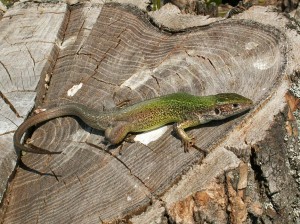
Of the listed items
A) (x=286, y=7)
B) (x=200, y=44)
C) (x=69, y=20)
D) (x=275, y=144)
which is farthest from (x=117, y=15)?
(x=286, y=7)

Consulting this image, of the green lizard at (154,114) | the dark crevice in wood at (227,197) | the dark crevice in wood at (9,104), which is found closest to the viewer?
the dark crevice in wood at (227,197)

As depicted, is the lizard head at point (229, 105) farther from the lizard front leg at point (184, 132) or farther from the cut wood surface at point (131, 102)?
the lizard front leg at point (184, 132)

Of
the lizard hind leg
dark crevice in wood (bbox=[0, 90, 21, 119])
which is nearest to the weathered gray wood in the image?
dark crevice in wood (bbox=[0, 90, 21, 119])

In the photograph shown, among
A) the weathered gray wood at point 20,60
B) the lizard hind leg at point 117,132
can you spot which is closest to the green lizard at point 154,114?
the lizard hind leg at point 117,132

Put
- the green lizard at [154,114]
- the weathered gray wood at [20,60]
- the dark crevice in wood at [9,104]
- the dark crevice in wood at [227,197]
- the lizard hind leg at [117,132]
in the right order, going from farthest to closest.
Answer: the dark crevice in wood at [9,104] → the weathered gray wood at [20,60] → the lizard hind leg at [117,132] → the green lizard at [154,114] → the dark crevice in wood at [227,197]

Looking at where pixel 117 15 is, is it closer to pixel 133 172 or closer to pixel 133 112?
pixel 133 112

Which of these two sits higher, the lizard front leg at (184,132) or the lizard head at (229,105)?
the lizard head at (229,105)

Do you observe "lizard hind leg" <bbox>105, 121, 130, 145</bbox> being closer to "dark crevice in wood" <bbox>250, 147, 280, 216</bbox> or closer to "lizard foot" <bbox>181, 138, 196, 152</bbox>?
"lizard foot" <bbox>181, 138, 196, 152</bbox>

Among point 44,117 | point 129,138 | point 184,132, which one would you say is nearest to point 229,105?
point 184,132
